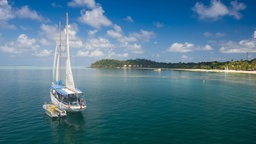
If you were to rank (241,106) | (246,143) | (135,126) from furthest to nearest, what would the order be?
(241,106) < (135,126) < (246,143)

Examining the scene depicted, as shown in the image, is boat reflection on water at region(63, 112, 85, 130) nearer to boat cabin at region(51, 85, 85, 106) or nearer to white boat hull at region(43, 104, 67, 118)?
white boat hull at region(43, 104, 67, 118)

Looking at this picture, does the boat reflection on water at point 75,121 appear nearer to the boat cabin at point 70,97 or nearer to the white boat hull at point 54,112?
the white boat hull at point 54,112

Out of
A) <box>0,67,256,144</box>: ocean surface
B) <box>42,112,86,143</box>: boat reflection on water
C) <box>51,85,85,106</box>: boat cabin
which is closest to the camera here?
<box>0,67,256,144</box>: ocean surface

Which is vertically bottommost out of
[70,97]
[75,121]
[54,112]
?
[75,121]

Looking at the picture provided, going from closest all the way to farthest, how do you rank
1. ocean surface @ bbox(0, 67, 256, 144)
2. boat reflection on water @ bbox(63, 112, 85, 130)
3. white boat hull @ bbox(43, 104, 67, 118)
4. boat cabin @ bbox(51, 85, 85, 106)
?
ocean surface @ bbox(0, 67, 256, 144)
boat reflection on water @ bbox(63, 112, 85, 130)
white boat hull @ bbox(43, 104, 67, 118)
boat cabin @ bbox(51, 85, 85, 106)

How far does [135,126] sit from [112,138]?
23.7ft

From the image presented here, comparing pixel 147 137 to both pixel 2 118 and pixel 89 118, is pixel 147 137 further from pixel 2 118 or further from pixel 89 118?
pixel 2 118

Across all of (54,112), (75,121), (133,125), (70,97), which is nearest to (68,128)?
(75,121)

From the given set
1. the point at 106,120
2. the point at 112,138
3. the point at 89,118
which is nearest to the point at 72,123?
the point at 89,118

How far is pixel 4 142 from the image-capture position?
31.6m

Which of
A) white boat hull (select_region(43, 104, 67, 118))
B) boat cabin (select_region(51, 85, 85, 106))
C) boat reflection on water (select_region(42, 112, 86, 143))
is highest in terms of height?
boat cabin (select_region(51, 85, 85, 106))

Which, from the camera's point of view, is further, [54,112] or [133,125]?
[54,112]

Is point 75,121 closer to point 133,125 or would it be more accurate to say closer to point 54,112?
point 54,112

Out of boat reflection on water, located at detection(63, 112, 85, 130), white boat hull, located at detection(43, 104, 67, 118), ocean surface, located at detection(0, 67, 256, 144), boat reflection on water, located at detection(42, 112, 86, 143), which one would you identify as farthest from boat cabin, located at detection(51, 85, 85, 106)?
ocean surface, located at detection(0, 67, 256, 144)
